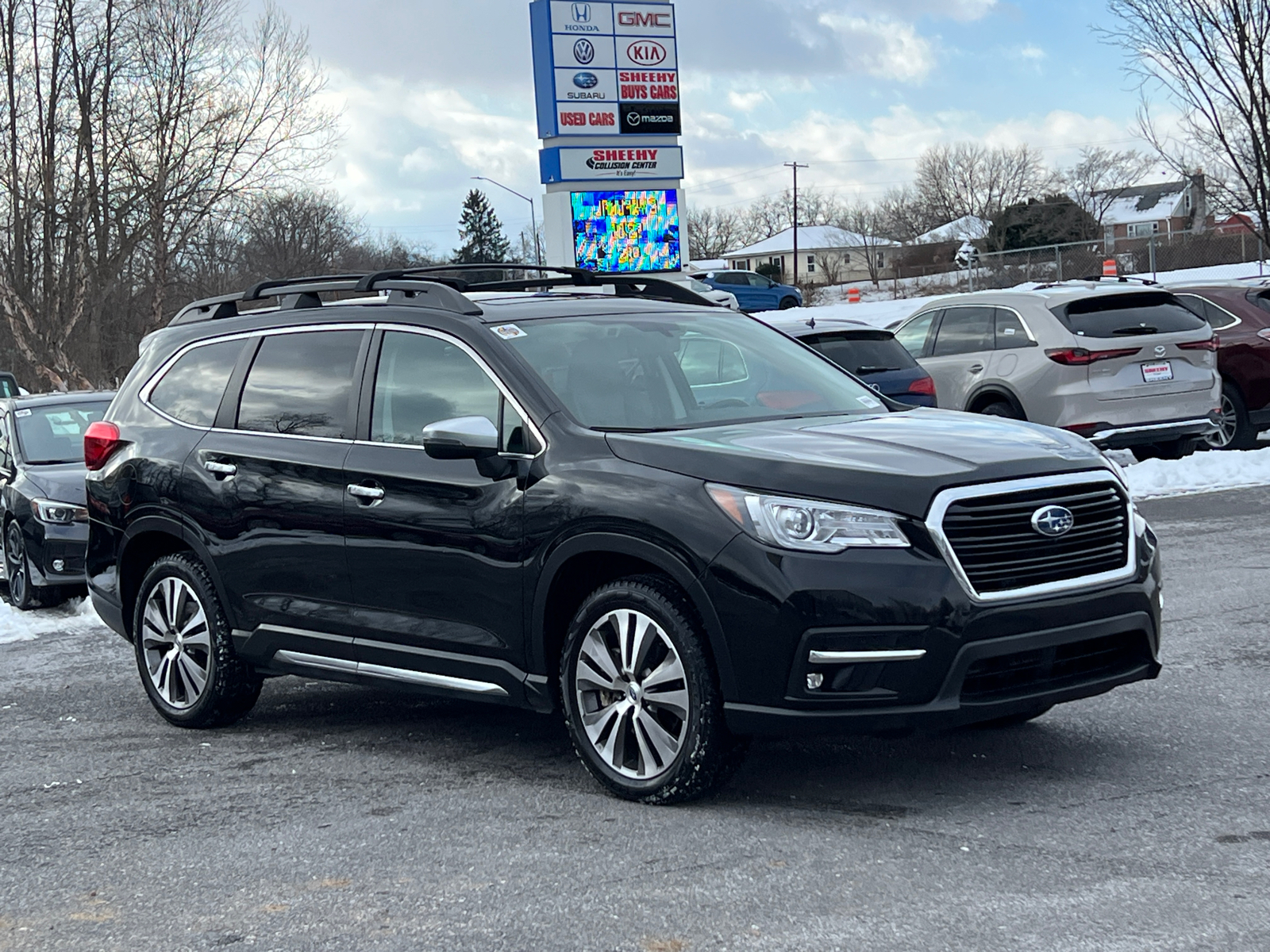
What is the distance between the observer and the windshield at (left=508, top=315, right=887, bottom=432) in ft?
18.5

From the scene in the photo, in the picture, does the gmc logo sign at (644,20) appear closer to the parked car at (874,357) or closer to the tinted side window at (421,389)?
the parked car at (874,357)

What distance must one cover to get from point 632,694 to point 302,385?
7.46 ft

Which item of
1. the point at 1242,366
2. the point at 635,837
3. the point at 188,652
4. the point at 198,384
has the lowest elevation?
the point at 635,837

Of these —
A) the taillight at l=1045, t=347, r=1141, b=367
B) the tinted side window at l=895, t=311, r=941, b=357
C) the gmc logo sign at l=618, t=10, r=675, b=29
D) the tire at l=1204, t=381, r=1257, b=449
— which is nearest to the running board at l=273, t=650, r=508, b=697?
the taillight at l=1045, t=347, r=1141, b=367

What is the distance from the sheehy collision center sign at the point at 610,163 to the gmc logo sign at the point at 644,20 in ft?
8.08

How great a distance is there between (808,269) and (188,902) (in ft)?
383

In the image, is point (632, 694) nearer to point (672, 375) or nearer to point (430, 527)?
point (430, 527)

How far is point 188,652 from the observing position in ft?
22.4

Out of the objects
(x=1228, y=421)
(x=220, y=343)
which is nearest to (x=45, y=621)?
(x=220, y=343)

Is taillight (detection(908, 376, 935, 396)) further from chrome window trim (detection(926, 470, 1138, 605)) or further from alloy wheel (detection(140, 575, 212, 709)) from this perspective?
chrome window trim (detection(926, 470, 1138, 605))

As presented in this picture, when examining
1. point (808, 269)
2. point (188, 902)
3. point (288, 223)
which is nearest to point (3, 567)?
point (188, 902)

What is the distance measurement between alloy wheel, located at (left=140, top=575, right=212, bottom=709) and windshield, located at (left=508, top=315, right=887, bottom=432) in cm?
218

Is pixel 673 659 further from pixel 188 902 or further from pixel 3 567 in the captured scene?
pixel 3 567

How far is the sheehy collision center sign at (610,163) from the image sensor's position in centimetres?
2923
